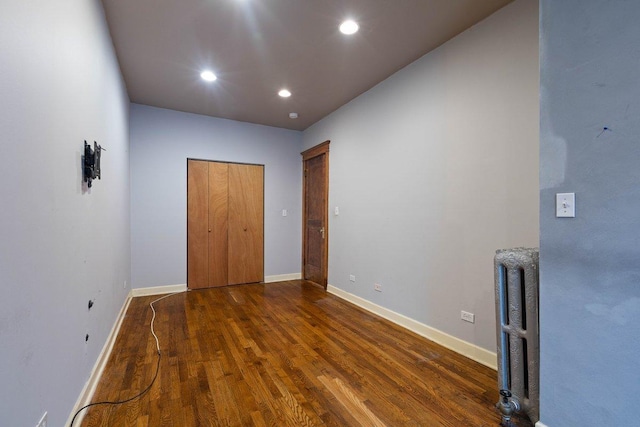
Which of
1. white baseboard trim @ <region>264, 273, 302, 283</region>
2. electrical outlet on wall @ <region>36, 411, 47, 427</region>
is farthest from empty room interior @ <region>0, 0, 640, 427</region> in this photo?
white baseboard trim @ <region>264, 273, 302, 283</region>

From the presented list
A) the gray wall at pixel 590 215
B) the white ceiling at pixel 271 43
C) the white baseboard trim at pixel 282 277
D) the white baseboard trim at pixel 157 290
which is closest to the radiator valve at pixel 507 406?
the gray wall at pixel 590 215

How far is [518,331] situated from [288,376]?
1527mm

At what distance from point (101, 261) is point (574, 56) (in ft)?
10.7

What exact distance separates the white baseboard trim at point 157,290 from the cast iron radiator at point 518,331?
4.21 metres

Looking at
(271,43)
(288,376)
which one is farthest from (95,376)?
(271,43)

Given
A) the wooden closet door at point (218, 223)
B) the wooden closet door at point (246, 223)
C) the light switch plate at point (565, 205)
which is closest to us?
the light switch plate at point (565, 205)

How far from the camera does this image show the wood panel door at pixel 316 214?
4504mm

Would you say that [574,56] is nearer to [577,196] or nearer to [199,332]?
[577,196]

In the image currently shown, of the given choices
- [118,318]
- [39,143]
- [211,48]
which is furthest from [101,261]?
[211,48]

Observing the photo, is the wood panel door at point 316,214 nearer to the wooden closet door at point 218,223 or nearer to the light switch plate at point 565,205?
the wooden closet door at point 218,223

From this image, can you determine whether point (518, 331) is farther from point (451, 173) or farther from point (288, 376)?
point (288, 376)

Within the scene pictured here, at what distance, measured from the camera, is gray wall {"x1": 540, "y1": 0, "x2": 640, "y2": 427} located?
119cm

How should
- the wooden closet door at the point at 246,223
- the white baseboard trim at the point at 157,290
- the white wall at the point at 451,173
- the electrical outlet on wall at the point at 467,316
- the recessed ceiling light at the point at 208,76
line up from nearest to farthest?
the white wall at the point at 451,173 < the electrical outlet on wall at the point at 467,316 < the recessed ceiling light at the point at 208,76 < the white baseboard trim at the point at 157,290 < the wooden closet door at the point at 246,223

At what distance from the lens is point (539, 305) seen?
150 cm
